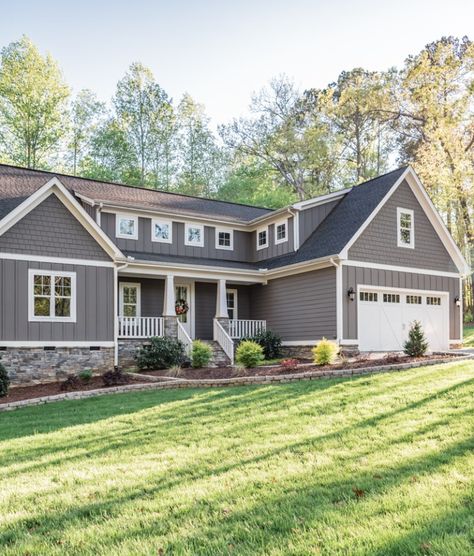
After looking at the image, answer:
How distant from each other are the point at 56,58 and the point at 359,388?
29610 mm

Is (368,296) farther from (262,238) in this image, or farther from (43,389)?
(43,389)

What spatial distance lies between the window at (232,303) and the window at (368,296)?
17.9 ft

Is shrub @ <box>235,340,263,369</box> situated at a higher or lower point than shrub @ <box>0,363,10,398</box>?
higher

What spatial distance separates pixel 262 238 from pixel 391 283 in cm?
580

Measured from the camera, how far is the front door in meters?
19.6

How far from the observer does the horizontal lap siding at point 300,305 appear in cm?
1702

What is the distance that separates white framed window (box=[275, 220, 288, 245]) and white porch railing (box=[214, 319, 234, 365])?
4.25 meters

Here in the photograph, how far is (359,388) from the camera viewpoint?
32.6 ft

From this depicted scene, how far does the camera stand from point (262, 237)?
21625mm

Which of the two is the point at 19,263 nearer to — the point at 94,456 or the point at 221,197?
the point at 94,456

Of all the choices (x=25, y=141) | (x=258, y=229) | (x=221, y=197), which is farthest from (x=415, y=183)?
(x=25, y=141)

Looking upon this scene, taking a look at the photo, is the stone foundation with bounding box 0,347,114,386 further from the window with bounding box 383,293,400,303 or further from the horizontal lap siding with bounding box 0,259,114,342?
the window with bounding box 383,293,400,303

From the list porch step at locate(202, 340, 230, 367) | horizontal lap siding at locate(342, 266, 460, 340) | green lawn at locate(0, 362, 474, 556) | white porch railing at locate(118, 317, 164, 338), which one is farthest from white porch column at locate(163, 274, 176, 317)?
green lawn at locate(0, 362, 474, 556)

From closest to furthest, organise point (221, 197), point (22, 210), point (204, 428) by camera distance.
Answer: point (204, 428), point (22, 210), point (221, 197)
